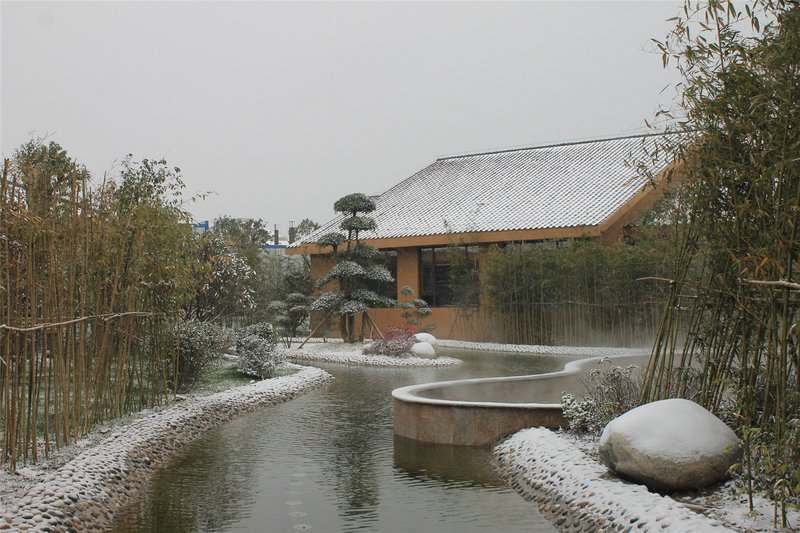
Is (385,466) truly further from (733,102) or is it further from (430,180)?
(430,180)

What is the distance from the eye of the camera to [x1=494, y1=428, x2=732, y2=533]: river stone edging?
3869 mm

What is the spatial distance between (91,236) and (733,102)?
448cm

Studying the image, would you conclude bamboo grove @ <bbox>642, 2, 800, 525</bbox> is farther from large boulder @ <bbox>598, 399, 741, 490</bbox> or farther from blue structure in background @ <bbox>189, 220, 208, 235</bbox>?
blue structure in background @ <bbox>189, 220, 208, 235</bbox>

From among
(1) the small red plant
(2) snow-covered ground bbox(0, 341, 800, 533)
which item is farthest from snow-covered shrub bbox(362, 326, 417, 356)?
(2) snow-covered ground bbox(0, 341, 800, 533)

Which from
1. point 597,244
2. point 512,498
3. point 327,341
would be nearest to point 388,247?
point 327,341

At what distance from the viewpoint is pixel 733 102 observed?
4.30 meters

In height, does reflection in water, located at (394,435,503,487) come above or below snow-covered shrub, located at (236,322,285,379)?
below

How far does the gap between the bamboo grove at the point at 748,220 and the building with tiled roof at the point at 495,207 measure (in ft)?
41.2

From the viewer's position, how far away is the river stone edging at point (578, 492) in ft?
12.7

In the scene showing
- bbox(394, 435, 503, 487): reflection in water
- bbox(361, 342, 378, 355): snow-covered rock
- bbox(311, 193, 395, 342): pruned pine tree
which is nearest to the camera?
bbox(394, 435, 503, 487): reflection in water

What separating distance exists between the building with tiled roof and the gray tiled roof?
1.1 inches

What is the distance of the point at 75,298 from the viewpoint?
609 centimetres

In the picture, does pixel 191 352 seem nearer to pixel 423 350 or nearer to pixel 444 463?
pixel 444 463

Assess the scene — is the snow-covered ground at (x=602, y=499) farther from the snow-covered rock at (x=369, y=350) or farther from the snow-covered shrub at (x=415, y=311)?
the snow-covered shrub at (x=415, y=311)
